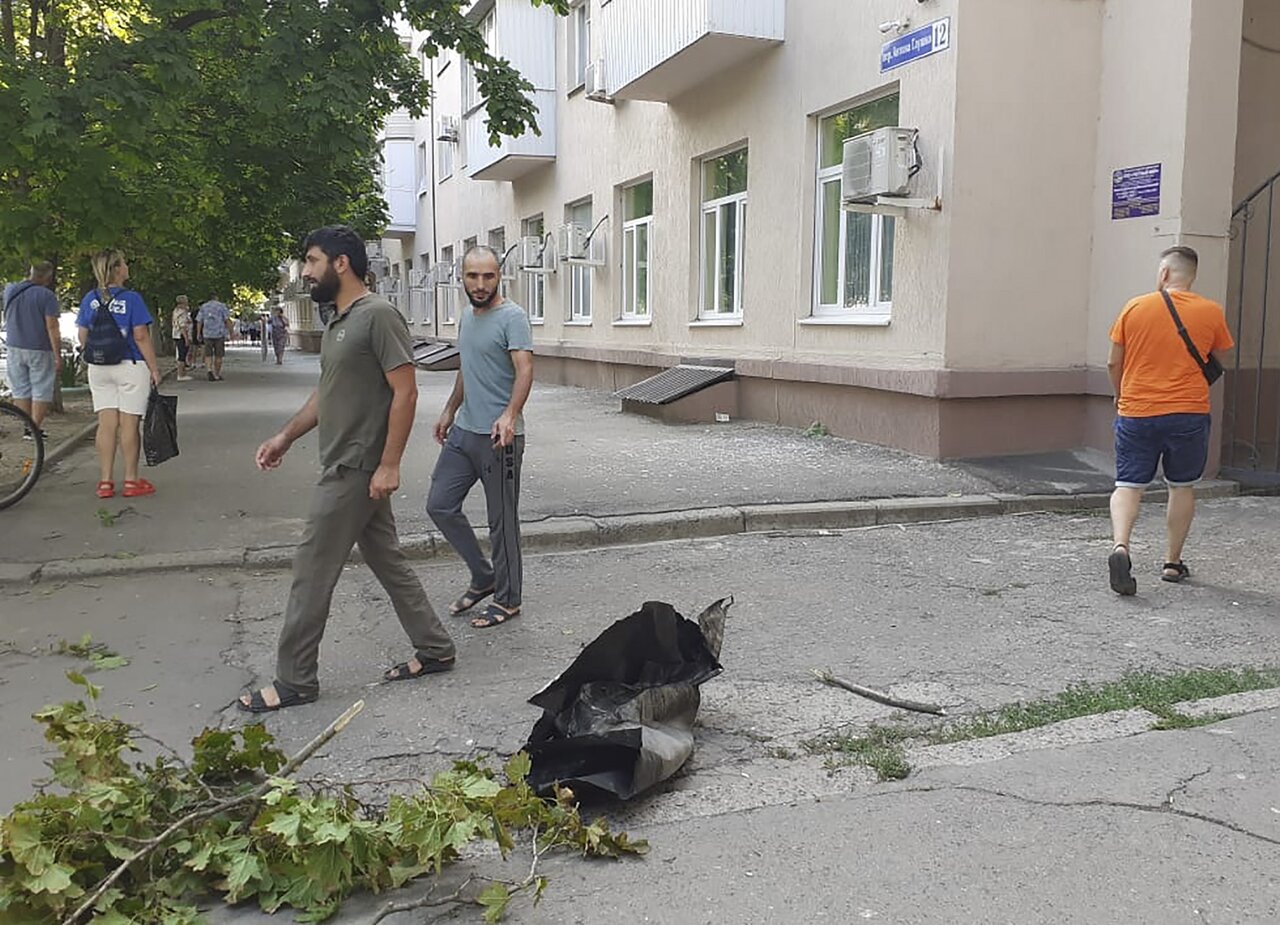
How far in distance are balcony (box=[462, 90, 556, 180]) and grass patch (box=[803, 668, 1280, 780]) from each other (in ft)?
50.7

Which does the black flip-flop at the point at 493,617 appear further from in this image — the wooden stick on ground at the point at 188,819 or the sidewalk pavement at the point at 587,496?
the wooden stick on ground at the point at 188,819

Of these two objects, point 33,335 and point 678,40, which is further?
point 678,40

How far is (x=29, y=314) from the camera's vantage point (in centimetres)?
915

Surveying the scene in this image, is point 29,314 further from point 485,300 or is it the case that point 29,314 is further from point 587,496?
point 485,300

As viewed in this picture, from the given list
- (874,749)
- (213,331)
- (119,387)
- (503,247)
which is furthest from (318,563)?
(213,331)

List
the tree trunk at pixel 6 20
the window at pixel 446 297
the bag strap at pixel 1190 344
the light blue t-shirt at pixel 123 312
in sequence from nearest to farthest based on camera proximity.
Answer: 1. the bag strap at pixel 1190 344
2. the light blue t-shirt at pixel 123 312
3. the tree trunk at pixel 6 20
4. the window at pixel 446 297

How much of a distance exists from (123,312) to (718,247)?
25.5 ft

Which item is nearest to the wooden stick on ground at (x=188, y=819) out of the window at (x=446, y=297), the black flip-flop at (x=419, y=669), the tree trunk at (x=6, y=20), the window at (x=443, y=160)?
the black flip-flop at (x=419, y=669)

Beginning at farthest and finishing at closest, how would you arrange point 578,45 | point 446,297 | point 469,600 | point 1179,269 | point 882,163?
1. point 446,297
2. point 578,45
3. point 882,163
4. point 1179,269
5. point 469,600

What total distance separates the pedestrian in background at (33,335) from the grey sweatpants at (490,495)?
5.52m

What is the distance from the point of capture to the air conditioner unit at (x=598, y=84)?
1562cm

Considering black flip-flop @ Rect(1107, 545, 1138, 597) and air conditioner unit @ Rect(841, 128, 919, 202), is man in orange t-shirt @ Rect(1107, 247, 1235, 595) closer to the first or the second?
black flip-flop @ Rect(1107, 545, 1138, 597)

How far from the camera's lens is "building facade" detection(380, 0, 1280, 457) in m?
8.89

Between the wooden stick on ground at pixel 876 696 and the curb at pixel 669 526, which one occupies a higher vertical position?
the curb at pixel 669 526
